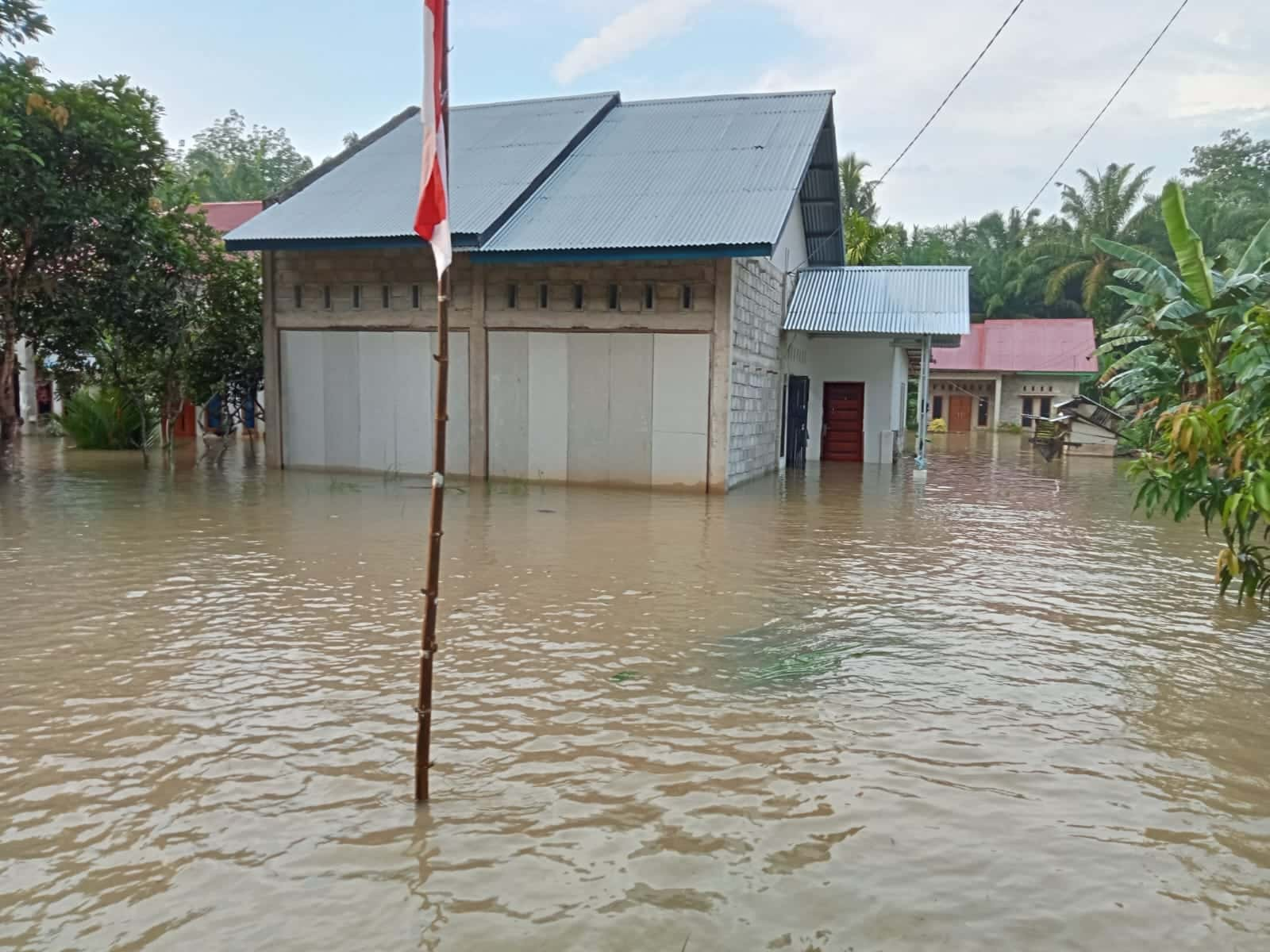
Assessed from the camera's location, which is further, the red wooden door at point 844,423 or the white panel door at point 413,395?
the red wooden door at point 844,423

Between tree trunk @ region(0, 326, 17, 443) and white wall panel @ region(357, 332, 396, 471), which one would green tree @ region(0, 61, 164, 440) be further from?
white wall panel @ region(357, 332, 396, 471)

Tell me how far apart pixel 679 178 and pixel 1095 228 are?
3163cm

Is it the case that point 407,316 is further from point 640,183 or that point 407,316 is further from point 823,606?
point 823,606

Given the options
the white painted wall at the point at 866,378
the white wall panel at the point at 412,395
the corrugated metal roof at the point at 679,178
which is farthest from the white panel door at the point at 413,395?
the white painted wall at the point at 866,378

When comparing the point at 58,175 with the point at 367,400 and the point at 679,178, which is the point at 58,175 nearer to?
the point at 367,400

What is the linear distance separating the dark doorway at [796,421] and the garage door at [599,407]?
18.2 feet

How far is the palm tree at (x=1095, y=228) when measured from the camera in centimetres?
3962

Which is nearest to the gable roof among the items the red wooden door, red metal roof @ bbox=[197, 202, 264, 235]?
the red wooden door

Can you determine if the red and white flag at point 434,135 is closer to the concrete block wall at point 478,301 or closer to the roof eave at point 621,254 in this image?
the roof eave at point 621,254

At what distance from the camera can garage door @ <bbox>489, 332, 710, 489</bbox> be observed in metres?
15.0

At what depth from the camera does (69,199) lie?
13352 millimetres

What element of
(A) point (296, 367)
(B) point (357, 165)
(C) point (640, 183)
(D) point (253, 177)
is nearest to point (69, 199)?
(A) point (296, 367)

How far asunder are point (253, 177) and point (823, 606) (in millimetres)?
52610

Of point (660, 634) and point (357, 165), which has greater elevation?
point (357, 165)
